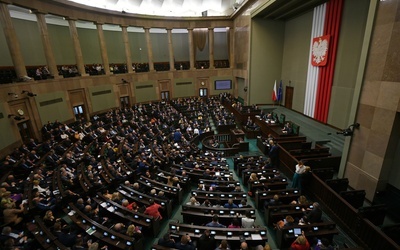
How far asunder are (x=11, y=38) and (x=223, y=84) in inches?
740

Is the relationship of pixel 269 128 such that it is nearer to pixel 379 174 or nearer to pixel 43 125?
pixel 379 174

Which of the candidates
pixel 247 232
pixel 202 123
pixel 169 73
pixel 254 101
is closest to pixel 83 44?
pixel 169 73

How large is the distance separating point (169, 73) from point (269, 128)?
14222 mm

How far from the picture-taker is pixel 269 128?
42.3 ft

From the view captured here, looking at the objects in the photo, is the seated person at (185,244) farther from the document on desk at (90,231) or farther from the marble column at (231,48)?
the marble column at (231,48)

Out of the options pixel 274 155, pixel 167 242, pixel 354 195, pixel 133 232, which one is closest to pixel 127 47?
pixel 274 155

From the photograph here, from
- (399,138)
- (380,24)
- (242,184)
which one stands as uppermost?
(380,24)

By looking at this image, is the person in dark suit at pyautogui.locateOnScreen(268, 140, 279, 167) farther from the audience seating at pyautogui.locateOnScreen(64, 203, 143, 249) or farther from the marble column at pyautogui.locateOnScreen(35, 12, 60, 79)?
the marble column at pyautogui.locateOnScreen(35, 12, 60, 79)

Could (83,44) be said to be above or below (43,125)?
above

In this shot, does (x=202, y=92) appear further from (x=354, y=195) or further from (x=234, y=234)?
(x=234, y=234)

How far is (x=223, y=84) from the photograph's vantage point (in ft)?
81.9

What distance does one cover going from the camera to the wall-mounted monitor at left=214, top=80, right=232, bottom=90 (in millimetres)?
24848

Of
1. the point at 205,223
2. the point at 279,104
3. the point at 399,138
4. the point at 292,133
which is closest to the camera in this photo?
the point at 205,223

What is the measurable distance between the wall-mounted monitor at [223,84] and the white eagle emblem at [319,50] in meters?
11.3
